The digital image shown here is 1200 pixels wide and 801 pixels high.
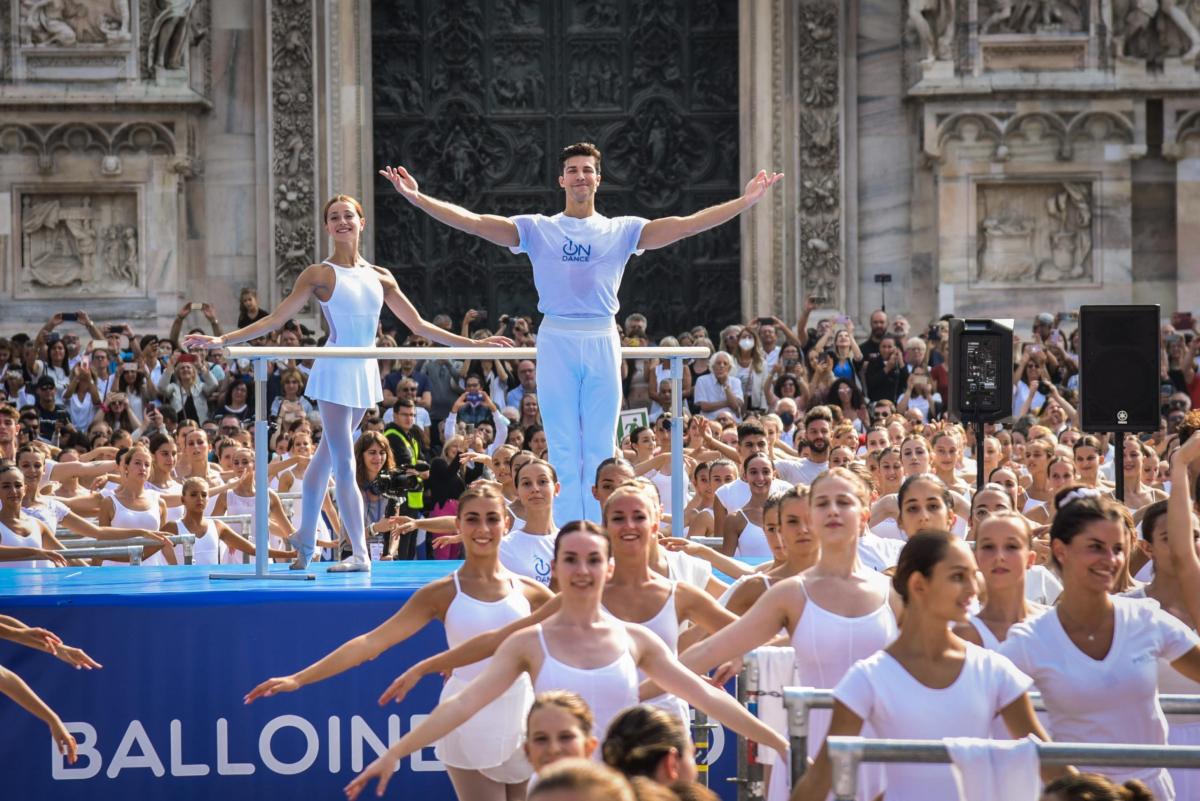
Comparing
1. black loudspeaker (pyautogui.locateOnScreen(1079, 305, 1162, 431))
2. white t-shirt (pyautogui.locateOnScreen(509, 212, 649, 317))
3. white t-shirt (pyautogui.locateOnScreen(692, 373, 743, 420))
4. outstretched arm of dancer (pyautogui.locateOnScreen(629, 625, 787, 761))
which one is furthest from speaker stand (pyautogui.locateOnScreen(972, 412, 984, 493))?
white t-shirt (pyautogui.locateOnScreen(692, 373, 743, 420))

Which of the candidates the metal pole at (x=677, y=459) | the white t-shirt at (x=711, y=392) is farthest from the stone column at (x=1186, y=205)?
the metal pole at (x=677, y=459)

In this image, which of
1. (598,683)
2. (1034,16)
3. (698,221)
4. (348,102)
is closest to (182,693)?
(698,221)

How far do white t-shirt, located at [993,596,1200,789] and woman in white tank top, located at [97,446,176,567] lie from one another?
748cm

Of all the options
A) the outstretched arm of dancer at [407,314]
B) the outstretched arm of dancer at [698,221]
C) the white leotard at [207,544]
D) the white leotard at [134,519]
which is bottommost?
the white leotard at [207,544]

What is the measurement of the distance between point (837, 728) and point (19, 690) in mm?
3377

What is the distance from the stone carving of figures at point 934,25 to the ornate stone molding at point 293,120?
7.11 metres

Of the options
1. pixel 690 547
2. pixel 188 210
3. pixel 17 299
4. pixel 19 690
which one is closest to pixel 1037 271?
pixel 188 210

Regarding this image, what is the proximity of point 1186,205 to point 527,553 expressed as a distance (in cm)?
1584

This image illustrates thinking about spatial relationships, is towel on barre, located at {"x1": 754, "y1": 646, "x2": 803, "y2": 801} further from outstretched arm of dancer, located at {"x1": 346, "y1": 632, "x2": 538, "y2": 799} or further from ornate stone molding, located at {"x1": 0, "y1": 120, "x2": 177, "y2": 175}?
ornate stone molding, located at {"x1": 0, "y1": 120, "x2": 177, "y2": 175}

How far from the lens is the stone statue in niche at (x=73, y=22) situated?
72.0ft

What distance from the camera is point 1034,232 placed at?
2275 centimetres

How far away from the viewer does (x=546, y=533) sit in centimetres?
880

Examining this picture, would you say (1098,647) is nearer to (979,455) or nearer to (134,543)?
(979,455)

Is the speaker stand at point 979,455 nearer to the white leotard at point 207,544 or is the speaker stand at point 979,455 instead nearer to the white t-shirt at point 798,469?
the white t-shirt at point 798,469
